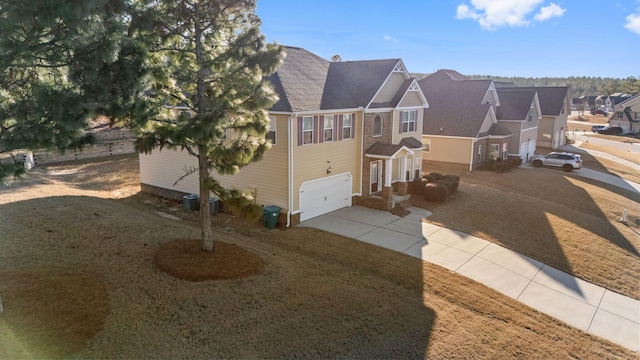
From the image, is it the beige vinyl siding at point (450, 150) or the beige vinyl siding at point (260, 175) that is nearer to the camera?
the beige vinyl siding at point (260, 175)

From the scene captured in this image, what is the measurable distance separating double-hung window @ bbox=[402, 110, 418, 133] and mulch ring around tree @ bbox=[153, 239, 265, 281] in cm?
1524

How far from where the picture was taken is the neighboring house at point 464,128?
33594mm

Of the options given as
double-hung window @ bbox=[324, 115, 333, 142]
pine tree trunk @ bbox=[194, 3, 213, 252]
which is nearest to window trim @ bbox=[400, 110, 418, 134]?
double-hung window @ bbox=[324, 115, 333, 142]

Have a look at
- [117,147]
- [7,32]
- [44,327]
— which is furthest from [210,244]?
[117,147]

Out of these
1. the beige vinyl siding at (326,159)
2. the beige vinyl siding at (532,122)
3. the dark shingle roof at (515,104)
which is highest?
the dark shingle roof at (515,104)

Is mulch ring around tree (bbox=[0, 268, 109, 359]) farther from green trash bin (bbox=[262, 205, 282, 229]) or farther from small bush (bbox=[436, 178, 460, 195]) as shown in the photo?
small bush (bbox=[436, 178, 460, 195])

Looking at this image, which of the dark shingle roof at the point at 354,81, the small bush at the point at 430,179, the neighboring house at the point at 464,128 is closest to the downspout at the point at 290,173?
the dark shingle roof at the point at 354,81

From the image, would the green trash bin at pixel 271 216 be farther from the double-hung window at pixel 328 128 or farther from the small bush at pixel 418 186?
the small bush at pixel 418 186

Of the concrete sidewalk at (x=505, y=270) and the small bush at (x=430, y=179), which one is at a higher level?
the small bush at (x=430, y=179)

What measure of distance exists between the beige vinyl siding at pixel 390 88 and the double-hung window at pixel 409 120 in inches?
63.7

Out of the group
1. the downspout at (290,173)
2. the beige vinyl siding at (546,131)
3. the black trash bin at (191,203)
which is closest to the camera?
the downspout at (290,173)

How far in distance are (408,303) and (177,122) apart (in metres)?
8.49

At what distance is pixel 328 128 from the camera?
20516 millimetres

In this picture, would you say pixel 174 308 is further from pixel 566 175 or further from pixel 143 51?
pixel 566 175
